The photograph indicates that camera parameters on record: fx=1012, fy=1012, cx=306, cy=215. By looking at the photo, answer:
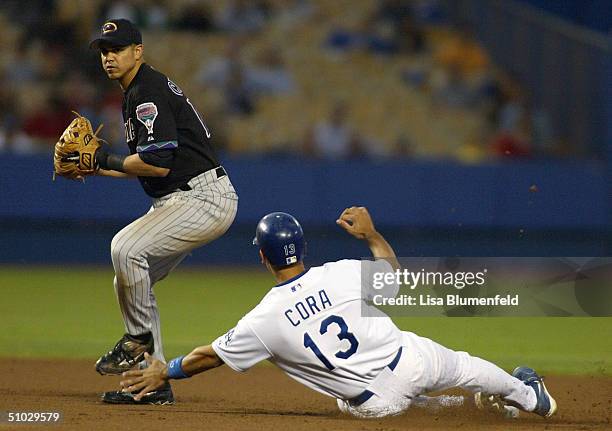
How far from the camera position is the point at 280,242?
4.93m

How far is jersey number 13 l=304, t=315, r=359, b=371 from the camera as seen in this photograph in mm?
4945

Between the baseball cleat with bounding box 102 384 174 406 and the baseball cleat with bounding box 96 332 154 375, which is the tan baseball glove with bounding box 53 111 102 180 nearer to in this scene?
the baseball cleat with bounding box 96 332 154 375

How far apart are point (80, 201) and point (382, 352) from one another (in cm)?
879

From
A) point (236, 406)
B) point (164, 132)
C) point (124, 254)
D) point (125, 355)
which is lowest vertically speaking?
point (236, 406)

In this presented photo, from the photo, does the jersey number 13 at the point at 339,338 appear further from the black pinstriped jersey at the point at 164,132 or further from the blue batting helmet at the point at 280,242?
the black pinstriped jersey at the point at 164,132

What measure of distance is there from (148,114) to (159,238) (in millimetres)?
722

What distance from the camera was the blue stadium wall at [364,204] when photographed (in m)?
13.0

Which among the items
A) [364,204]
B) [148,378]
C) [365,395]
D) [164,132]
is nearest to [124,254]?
[164,132]

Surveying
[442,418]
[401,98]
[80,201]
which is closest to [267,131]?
[401,98]

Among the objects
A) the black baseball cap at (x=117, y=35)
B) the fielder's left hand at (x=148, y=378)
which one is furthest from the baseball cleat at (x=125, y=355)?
the black baseball cap at (x=117, y=35)

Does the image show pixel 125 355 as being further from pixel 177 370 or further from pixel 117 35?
pixel 117 35

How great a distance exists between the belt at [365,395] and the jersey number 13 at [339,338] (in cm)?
22

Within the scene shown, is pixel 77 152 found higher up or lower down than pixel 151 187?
higher up

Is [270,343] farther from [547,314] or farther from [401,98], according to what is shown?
[401,98]
